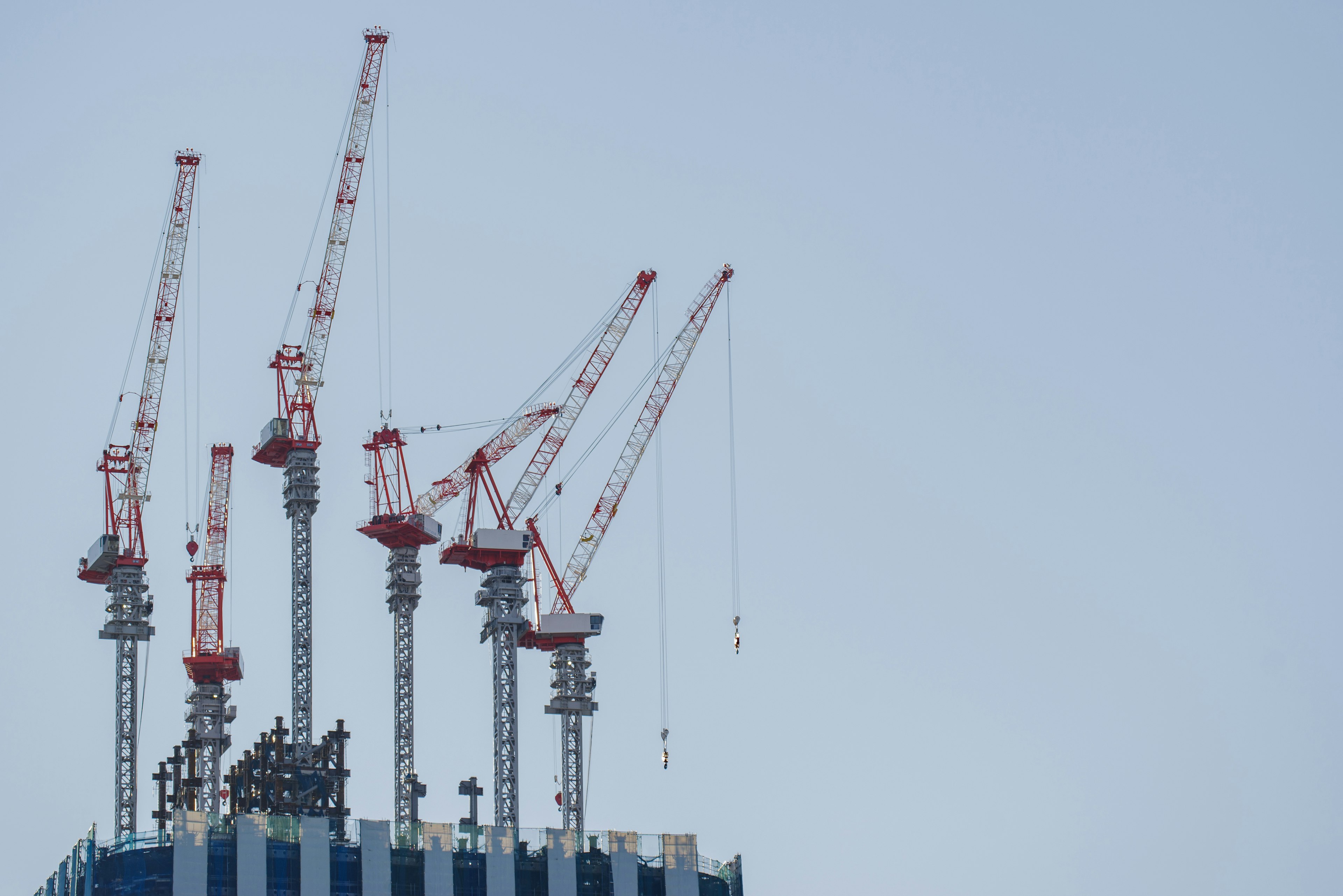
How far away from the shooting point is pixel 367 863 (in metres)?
160

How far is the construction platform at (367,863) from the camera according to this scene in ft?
507

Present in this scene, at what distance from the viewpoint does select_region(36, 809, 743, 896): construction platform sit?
155 meters

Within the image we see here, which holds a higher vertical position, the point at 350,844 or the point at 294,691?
the point at 294,691

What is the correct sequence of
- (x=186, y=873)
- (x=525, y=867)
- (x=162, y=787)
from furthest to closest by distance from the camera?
1. (x=162, y=787)
2. (x=525, y=867)
3. (x=186, y=873)

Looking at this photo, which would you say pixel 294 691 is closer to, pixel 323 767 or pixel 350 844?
pixel 323 767

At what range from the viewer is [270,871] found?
→ 513ft

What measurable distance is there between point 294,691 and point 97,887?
45.8 m

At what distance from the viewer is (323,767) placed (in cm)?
17738

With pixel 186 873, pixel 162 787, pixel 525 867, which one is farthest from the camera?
pixel 162 787

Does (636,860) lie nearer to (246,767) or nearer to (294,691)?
(246,767)

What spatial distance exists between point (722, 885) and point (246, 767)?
38363mm

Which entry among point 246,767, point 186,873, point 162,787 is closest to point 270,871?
point 186,873

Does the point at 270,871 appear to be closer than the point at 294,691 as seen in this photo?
Yes

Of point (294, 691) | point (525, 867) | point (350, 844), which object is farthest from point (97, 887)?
point (294, 691)
